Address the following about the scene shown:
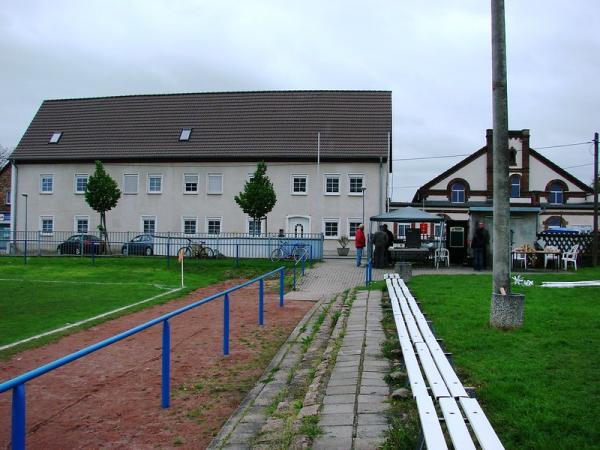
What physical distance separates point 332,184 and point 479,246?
1982 centimetres

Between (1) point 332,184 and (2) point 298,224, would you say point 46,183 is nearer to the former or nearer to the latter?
(2) point 298,224

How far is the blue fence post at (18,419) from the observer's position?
374 cm

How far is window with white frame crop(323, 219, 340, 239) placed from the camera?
131 feet

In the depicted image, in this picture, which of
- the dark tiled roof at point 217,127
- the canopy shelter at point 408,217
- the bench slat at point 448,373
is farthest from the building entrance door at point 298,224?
the bench slat at point 448,373

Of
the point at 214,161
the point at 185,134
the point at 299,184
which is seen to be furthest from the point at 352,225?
the point at 185,134

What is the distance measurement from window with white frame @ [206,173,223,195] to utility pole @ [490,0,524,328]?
Result: 34220 millimetres

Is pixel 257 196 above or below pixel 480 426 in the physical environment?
above

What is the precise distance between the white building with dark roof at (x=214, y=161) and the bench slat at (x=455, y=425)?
34967mm

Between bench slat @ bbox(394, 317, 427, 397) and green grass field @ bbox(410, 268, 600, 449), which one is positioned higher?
bench slat @ bbox(394, 317, 427, 397)

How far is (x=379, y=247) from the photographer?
75.9 feet

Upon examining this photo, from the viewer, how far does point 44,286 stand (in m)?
18.6

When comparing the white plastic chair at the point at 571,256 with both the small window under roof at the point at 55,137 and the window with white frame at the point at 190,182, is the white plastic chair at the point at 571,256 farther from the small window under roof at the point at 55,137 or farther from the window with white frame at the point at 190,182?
the small window under roof at the point at 55,137

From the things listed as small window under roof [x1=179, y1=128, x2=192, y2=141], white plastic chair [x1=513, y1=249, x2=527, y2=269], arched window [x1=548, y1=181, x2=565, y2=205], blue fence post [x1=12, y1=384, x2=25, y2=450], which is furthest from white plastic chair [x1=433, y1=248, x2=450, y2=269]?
arched window [x1=548, y1=181, x2=565, y2=205]

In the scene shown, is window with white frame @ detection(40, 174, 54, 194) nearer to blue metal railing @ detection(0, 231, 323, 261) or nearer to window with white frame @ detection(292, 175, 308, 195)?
blue metal railing @ detection(0, 231, 323, 261)
